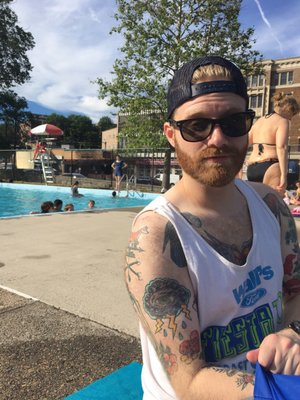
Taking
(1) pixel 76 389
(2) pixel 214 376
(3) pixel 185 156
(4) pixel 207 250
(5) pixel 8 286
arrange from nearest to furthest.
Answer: (2) pixel 214 376
(4) pixel 207 250
(3) pixel 185 156
(1) pixel 76 389
(5) pixel 8 286

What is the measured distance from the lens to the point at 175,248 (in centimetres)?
136

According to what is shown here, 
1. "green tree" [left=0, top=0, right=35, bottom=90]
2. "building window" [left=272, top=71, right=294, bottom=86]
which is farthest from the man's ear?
"building window" [left=272, top=71, right=294, bottom=86]

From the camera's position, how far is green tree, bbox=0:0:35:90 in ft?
119

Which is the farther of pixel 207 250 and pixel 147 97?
pixel 147 97

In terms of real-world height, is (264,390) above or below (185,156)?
below

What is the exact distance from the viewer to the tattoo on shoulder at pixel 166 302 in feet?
4.32

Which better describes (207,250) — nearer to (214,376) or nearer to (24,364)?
(214,376)

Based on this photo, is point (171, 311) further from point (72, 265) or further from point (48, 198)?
point (48, 198)

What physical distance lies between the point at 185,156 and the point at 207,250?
0.40 m

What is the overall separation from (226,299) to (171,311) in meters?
0.22

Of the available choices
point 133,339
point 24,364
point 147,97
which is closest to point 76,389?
point 24,364

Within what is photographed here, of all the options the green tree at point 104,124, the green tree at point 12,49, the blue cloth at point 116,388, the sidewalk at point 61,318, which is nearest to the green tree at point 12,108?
the green tree at point 12,49

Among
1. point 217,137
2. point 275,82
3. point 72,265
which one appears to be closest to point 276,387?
point 217,137

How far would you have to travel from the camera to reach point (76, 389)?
240 centimetres
